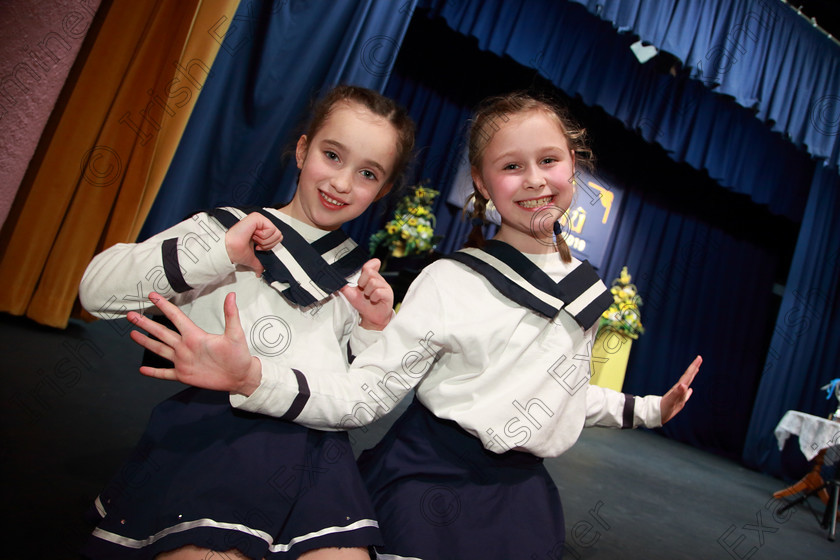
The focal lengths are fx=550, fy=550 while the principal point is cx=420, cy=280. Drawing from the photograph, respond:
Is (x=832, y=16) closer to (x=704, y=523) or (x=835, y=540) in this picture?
(x=835, y=540)

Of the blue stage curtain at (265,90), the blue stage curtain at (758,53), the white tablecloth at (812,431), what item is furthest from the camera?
the blue stage curtain at (758,53)

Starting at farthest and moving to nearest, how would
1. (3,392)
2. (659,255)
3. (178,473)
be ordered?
1. (659,255)
2. (3,392)
3. (178,473)

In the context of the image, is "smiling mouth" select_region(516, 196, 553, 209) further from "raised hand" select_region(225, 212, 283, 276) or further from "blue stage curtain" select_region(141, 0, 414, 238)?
"blue stage curtain" select_region(141, 0, 414, 238)

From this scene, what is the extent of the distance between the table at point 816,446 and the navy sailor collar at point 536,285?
307 cm

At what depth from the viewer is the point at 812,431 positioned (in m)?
3.63

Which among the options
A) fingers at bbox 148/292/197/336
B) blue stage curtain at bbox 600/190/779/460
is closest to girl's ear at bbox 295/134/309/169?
fingers at bbox 148/292/197/336

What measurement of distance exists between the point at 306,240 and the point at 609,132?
5.61 m

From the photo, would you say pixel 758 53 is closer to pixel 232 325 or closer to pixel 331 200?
pixel 331 200

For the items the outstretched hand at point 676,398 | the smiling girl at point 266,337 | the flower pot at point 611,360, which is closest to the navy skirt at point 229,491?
the smiling girl at point 266,337

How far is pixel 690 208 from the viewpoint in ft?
22.0

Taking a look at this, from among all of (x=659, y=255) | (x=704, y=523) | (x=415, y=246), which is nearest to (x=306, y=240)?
(x=704, y=523)

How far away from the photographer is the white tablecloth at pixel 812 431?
3.47 meters

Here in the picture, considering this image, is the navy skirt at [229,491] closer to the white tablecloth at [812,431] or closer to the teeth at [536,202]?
the teeth at [536,202]

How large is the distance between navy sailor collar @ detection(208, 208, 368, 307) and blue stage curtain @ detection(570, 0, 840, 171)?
3.21m
